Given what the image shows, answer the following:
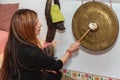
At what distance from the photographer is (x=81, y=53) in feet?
8.26

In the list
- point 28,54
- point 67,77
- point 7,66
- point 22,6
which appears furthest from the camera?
point 22,6

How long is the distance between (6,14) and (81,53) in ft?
2.85

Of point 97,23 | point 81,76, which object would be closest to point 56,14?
point 97,23

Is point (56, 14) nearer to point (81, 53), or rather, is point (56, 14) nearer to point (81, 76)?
point (81, 53)

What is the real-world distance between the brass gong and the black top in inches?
21.2

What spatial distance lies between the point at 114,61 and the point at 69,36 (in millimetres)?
Result: 492

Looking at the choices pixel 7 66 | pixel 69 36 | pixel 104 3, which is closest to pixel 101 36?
pixel 104 3

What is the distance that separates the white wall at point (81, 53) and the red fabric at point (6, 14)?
16cm

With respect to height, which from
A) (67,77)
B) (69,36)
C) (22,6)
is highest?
(22,6)

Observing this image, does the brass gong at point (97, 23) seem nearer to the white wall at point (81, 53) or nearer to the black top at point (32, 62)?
the white wall at point (81, 53)

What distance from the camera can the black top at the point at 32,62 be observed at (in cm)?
166

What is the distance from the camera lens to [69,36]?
2.55 metres

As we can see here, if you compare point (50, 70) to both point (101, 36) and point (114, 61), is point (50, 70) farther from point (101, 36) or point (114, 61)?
point (114, 61)

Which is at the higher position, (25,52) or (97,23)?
(97,23)
